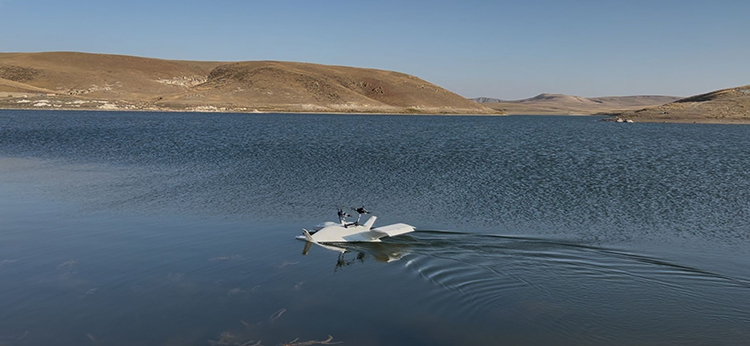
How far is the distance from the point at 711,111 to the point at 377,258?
558 feet

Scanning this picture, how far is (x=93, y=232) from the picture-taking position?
2677 cm

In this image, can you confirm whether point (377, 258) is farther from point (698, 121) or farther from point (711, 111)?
point (711, 111)

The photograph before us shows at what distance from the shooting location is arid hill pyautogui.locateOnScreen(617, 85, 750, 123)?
491 feet

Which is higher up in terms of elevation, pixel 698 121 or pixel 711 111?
pixel 711 111

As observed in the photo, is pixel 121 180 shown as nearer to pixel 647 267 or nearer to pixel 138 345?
pixel 138 345

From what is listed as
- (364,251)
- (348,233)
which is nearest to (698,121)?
(348,233)

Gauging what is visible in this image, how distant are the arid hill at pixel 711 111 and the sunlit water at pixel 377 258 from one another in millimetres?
→ 122849

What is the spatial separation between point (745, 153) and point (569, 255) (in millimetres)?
59365

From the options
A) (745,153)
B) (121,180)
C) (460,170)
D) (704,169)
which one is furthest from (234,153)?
(745,153)

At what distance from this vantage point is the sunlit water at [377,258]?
16.3 metres

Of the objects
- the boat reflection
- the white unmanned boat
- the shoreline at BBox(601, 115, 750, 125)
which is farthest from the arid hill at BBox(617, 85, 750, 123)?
the boat reflection

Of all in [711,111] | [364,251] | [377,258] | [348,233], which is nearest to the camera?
[377,258]

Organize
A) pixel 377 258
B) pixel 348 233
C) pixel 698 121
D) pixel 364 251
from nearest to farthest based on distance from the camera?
pixel 377 258 < pixel 364 251 < pixel 348 233 < pixel 698 121

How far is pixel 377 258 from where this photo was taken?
24047mm
